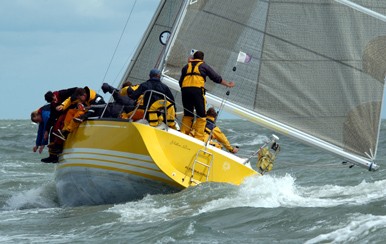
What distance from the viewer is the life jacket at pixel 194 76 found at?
1094 cm

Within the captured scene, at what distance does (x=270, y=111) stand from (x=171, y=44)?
4.79ft

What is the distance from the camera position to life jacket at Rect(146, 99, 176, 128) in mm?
10656

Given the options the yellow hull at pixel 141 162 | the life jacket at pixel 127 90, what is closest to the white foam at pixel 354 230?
the yellow hull at pixel 141 162

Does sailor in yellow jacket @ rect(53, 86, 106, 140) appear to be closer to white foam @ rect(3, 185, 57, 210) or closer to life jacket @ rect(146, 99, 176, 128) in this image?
life jacket @ rect(146, 99, 176, 128)

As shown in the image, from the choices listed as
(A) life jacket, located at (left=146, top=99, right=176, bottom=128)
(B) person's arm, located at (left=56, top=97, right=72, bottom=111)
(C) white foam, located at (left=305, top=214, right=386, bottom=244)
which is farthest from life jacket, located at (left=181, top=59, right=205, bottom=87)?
(C) white foam, located at (left=305, top=214, right=386, bottom=244)

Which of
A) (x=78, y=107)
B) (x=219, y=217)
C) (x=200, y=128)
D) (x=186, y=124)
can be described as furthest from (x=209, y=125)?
(x=219, y=217)

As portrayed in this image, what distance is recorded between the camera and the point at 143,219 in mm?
9719

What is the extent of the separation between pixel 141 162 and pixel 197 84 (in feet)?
4.01

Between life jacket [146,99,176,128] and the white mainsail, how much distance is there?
684 millimetres

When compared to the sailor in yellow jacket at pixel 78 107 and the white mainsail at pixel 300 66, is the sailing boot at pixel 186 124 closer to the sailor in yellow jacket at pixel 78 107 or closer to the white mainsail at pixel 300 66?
the white mainsail at pixel 300 66

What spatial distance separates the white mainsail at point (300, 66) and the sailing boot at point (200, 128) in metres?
0.55

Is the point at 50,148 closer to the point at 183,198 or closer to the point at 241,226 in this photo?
the point at 183,198

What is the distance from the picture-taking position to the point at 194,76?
10938 mm

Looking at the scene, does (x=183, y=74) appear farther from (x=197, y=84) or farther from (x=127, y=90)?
(x=127, y=90)
